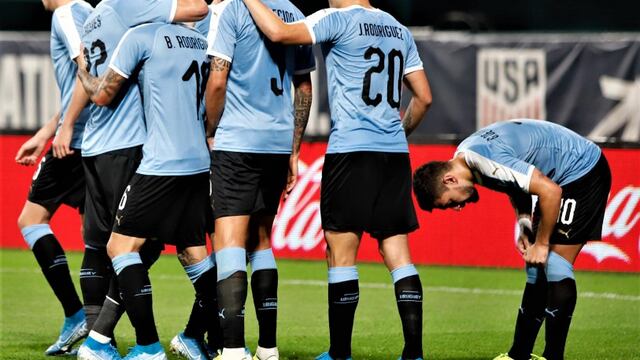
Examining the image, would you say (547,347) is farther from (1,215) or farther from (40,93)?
(40,93)

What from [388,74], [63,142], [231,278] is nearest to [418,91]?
[388,74]

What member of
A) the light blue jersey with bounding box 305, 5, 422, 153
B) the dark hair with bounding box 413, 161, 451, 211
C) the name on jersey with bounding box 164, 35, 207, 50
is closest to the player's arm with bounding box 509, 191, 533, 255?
the dark hair with bounding box 413, 161, 451, 211

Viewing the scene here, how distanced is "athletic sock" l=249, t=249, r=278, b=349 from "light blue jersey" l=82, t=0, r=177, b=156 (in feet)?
3.51

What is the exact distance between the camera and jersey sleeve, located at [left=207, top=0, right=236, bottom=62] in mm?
7812

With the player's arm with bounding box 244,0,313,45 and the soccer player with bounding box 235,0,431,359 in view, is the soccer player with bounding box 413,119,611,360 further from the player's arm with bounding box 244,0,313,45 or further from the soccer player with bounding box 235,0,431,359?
the player's arm with bounding box 244,0,313,45

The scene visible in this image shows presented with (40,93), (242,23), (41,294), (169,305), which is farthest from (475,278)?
(40,93)

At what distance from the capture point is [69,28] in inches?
345

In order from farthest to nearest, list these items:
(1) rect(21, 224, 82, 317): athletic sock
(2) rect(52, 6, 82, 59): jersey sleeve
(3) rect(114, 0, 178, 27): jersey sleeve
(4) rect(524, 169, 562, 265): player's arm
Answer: (1) rect(21, 224, 82, 317): athletic sock → (2) rect(52, 6, 82, 59): jersey sleeve → (3) rect(114, 0, 178, 27): jersey sleeve → (4) rect(524, 169, 562, 265): player's arm

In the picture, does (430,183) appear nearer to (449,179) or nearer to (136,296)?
(449,179)

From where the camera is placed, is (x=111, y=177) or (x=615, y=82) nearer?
(x=111, y=177)

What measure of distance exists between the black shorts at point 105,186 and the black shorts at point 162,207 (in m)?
0.24

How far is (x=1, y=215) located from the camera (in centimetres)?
1566

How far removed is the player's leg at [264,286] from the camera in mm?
8195

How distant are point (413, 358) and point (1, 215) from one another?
8866 mm
